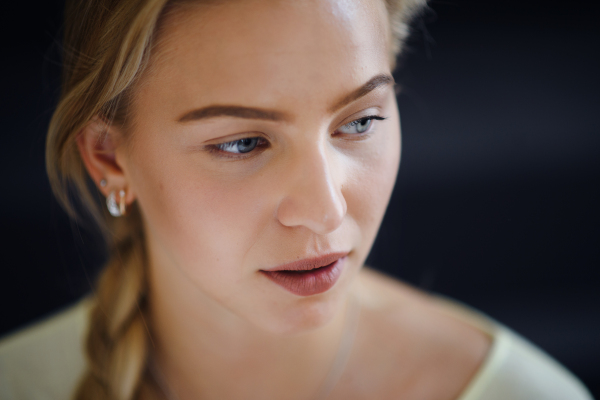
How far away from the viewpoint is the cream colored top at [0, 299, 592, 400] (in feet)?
3.14

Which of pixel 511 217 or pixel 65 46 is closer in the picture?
pixel 65 46

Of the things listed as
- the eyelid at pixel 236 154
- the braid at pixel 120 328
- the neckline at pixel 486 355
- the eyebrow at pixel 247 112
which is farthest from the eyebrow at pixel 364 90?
the neckline at pixel 486 355

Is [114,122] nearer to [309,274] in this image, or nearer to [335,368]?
[309,274]

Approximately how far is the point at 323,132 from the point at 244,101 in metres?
0.11

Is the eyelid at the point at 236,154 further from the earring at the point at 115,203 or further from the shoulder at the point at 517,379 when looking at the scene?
the shoulder at the point at 517,379

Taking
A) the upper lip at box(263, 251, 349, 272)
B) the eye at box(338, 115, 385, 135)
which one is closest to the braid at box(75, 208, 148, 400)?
the upper lip at box(263, 251, 349, 272)

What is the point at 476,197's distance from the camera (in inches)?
52.9

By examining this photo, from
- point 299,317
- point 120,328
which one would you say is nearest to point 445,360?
point 299,317

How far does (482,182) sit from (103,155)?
0.99 meters

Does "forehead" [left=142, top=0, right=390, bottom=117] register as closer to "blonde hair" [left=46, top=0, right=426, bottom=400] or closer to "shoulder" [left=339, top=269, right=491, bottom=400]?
"blonde hair" [left=46, top=0, right=426, bottom=400]

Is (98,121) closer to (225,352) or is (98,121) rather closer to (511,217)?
(225,352)

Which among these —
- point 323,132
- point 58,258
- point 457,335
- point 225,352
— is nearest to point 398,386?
point 457,335

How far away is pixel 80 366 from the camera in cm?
112

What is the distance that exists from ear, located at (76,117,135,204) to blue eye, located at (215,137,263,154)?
20 cm
